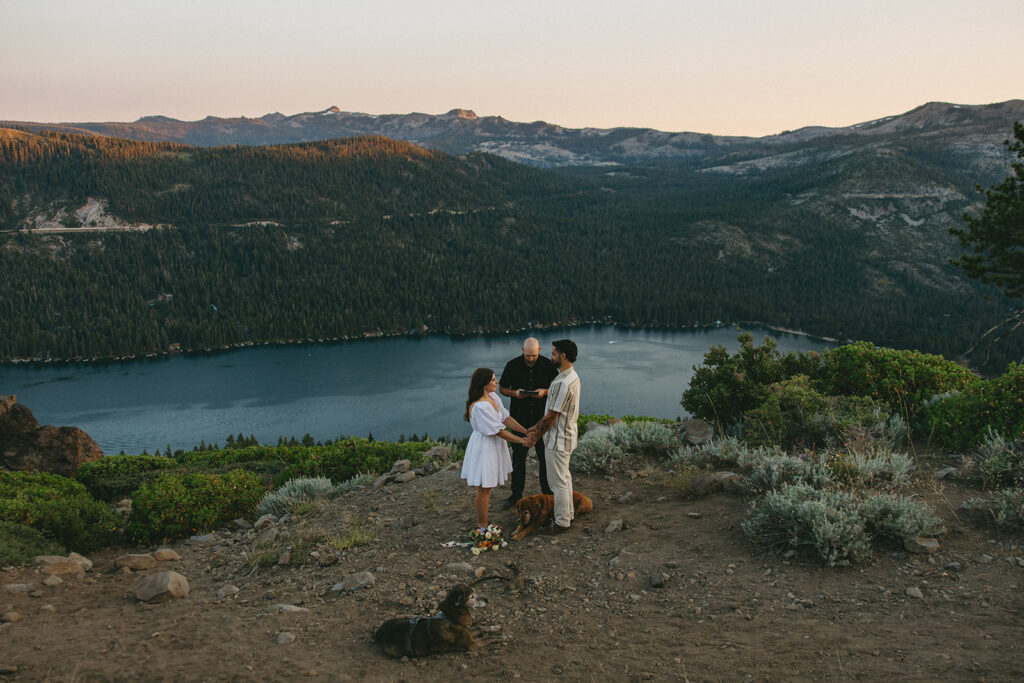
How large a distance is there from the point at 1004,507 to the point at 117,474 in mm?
20915

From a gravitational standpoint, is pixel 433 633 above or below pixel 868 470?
below

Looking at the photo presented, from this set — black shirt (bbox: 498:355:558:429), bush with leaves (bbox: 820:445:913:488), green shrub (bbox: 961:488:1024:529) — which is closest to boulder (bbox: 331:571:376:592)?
black shirt (bbox: 498:355:558:429)

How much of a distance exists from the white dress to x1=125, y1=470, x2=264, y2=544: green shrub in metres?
Result: 5.93

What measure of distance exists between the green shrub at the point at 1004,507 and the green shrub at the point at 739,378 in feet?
17.9

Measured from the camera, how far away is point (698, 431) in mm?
11695

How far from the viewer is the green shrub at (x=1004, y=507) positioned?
648 centimetres

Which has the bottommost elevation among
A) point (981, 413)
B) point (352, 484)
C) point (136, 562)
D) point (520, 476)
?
point (352, 484)

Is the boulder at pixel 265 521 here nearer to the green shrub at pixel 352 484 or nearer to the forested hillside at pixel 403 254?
the green shrub at pixel 352 484

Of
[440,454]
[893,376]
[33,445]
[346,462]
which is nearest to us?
[893,376]

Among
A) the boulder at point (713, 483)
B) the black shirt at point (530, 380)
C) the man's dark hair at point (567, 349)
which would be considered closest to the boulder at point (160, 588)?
the black shirt at point (530, 380)

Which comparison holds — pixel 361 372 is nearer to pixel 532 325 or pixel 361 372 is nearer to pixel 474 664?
pixel 532 325

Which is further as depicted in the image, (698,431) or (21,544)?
(698,431)

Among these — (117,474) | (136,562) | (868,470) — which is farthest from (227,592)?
(117,474)

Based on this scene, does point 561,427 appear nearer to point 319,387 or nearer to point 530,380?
point 530,380
